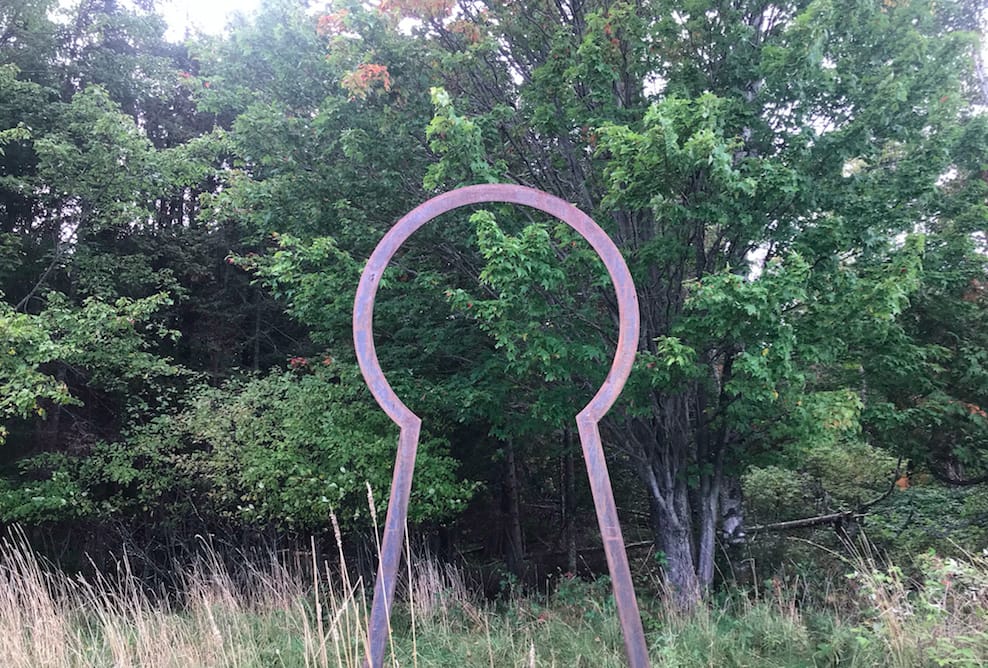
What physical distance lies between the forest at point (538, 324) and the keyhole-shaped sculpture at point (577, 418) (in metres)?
0.26

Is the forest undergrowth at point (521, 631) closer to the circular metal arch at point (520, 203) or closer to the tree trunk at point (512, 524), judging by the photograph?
the circular metal arch at point (520, 203)

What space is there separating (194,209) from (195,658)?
9826 mm

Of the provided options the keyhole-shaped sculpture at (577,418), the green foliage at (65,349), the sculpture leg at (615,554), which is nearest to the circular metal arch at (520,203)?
the keyhole-shaped sculpture at (577,418)

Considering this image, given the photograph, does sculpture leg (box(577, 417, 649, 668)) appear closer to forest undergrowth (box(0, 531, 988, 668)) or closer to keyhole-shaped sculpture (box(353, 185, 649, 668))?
keyhole-shaped sculpture (box(353, 185, 649, 668))

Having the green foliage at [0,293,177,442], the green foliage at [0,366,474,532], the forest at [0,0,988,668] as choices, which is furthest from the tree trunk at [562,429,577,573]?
the green foliage at [0,293,177,442]

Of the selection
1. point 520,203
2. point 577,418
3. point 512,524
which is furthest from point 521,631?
point 512,524

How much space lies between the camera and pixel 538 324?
15.7ft

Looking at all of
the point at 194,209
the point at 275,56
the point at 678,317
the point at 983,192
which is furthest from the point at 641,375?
the point at 194,209

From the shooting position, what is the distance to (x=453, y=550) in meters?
9.65

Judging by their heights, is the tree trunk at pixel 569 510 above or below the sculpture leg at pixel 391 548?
below

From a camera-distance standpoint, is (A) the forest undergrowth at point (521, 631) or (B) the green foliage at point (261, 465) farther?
(B) the green foliage at point (261, 465)

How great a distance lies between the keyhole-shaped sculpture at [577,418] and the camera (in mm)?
2910

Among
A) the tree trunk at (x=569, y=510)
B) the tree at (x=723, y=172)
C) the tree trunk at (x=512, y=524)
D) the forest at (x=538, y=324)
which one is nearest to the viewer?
the forest at (x=538, y=324)

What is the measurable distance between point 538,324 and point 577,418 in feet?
5.94
